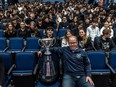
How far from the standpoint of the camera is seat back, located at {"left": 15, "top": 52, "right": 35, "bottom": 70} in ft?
16.4

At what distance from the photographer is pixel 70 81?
4.29m

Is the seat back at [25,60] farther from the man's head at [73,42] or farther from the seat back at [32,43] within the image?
the seat back at [32,43]

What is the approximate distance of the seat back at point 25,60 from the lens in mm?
5012

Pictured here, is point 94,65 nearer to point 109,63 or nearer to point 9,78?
point 109,63

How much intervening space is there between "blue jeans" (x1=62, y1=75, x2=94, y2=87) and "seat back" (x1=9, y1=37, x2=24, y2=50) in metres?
2.81

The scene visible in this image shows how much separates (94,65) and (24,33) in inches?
122

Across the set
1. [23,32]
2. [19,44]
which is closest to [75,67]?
[19,44]

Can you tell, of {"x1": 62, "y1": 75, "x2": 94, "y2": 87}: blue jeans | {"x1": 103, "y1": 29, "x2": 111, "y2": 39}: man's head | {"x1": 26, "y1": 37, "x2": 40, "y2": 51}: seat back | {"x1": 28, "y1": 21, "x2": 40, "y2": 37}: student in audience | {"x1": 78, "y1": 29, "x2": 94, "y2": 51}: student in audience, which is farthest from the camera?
{"x1": 28, "y1": 21, "x2": 40, "y2": 37}: student in audience

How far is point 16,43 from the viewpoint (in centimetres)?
695

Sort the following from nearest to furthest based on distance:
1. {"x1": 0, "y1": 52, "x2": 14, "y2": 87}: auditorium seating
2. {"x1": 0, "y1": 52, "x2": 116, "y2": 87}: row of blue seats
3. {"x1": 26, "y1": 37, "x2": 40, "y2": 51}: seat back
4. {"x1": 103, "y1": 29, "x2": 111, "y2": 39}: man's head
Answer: {"x1": 0, "y1": 52, "x2": 14, "y2": 87}: auditorium seating
{"x1": 0, "y1": 52, "x2": 116, "y2": 87}: row of blue seats
{"x1": 103, "y1": 29, "x2": 111, "y2": 39}: man's head
{"x1": 26, "y1": 37, "x2": 40, "y2": 51}: seat back

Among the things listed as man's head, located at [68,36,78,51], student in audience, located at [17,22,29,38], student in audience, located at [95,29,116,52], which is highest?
student in audience, located at [17,22,29,38]

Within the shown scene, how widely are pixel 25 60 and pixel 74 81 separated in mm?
1130

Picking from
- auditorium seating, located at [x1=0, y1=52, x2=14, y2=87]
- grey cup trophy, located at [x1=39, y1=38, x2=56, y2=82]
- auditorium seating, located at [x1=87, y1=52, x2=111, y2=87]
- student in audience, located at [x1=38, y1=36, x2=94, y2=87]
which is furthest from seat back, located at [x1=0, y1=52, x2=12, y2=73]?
auditorium seating, located at [x1=87, y1=52, x2=111, y2=87]

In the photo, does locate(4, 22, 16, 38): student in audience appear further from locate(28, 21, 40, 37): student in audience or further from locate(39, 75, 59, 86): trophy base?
locate(39, 75, 59, 86): trophy base
